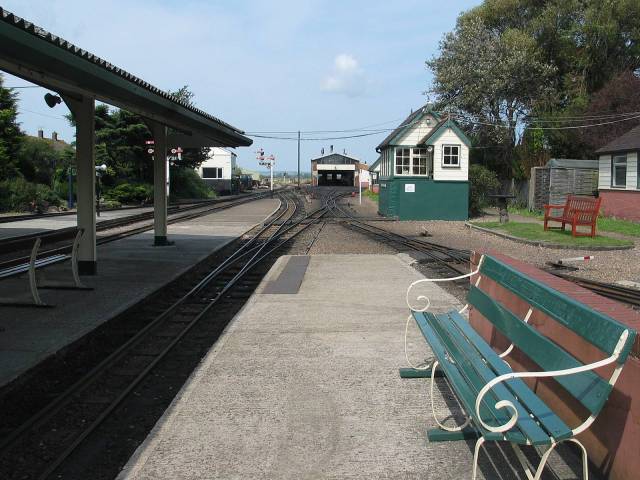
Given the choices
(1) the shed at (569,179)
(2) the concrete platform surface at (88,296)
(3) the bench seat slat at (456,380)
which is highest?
(1) the shed at (569,179)

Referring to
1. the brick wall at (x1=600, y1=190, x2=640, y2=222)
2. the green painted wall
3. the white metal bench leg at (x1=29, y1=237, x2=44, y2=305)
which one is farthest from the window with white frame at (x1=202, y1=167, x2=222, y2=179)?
the white metal bench leg at (x1=29, y1=237, x2=44, y2=305)

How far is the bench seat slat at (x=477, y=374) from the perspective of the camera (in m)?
2.93

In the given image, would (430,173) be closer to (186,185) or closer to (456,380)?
(456,380)

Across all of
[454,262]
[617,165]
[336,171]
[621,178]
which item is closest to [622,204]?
[621,178]

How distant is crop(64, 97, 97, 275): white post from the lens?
10484 millimetres

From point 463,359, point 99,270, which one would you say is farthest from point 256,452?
point 99,270

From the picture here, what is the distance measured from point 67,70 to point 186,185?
4658 cm

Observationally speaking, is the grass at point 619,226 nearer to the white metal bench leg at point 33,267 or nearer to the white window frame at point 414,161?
the white window frame at point 414,161

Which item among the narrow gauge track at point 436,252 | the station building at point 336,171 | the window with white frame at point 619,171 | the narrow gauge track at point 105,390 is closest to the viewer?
the narrow gauge track at point 105,390

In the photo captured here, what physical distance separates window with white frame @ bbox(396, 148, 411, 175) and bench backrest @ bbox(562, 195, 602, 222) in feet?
38.2

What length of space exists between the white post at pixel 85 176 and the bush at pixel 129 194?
30615 millimetres

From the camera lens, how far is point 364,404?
4.69 meters

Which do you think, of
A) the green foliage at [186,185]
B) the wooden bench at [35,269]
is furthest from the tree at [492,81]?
the wooden bench at [35,269]

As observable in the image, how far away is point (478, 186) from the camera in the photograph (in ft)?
102
